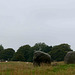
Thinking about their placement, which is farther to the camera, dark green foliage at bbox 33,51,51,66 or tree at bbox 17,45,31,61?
tree at bbox 17,45,31,61

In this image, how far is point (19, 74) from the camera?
9.73 metres

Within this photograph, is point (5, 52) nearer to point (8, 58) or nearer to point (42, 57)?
point (8, 58)

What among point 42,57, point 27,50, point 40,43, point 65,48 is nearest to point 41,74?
point 42,57

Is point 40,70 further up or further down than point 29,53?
further down

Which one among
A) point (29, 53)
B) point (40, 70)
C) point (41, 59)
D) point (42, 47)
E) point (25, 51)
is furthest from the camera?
point (42, 47)

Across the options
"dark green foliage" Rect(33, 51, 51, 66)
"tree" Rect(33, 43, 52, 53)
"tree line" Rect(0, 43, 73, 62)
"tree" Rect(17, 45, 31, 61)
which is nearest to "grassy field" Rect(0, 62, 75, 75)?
"dark green foliage" Rect(33, 51, 51, 66)

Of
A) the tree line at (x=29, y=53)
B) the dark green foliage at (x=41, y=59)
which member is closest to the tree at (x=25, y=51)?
the tree line at (x=29, y=53)

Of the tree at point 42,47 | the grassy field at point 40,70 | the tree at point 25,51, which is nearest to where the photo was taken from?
the grassy field at point 40,70

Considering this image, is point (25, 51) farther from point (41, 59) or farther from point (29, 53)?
point (41, 59)

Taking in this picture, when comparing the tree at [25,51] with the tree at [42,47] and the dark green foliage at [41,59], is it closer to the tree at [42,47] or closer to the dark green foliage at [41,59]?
the tree at [42,47]

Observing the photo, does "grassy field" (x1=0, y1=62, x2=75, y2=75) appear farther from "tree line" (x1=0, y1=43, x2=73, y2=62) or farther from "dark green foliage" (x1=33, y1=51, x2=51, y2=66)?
"tree line" (x1=0, y1=43, x2=73, y2=62)

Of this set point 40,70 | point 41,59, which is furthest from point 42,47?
point 40,70

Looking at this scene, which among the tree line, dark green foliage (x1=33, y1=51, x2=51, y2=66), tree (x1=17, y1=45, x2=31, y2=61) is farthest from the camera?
tree (x1=17, y1=45, x2=31, y2=61)

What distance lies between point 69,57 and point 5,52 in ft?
194
